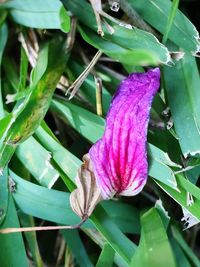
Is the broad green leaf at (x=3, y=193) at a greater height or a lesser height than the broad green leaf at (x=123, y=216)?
lesser

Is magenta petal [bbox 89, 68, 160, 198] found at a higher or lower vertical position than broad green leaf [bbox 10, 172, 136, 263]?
higher

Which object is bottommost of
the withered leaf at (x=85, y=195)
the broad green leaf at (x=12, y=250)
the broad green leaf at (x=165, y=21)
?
the broad green leaf at (x=12, y=250)

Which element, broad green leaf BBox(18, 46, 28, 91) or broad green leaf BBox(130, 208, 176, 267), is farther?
broad green leaf BBox(18, 46, 28, 91)

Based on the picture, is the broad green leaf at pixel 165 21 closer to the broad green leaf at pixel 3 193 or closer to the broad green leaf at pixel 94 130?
the broad green leaf at pixel 94 130

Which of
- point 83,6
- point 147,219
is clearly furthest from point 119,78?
point 147,219

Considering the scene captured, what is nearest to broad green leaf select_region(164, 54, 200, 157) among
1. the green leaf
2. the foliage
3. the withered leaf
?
the foliage

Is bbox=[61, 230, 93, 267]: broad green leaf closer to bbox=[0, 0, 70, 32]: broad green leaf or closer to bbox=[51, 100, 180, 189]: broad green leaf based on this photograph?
bbox=[51, 100, 180, 189]: broad green leaf

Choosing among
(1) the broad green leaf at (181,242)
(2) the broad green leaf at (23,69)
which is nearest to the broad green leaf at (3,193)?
(2) the broad green leaf at (23,69)

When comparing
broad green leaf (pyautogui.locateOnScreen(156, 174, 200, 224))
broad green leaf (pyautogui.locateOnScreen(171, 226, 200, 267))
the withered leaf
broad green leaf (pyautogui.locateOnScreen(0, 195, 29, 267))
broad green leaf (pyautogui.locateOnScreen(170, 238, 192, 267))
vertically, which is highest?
broad green leaf (pyautogui.locateOnScreen(156, 174, 200, 224))

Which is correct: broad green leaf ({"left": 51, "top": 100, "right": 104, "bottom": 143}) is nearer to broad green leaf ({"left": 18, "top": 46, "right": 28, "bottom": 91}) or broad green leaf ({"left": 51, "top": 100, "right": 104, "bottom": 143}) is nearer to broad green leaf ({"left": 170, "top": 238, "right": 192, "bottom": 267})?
broad green leaf ({"left": 18, "top": 46, "right": 28, "bottom": 91})
